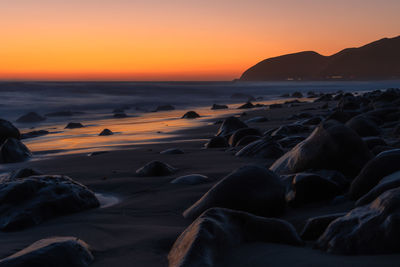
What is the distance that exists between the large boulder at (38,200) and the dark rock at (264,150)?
70.4 inches

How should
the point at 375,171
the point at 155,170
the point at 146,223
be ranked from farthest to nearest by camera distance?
the point at 155,170
the point at 146,223
the point at 375,171

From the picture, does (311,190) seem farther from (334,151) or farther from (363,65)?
(363,65)

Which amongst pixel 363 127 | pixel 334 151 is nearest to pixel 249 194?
pixel 334 151

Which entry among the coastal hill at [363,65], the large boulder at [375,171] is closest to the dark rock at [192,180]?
the large boulder at [375,171]

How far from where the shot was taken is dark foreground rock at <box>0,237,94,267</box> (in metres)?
1.47

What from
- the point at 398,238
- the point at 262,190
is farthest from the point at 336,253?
the point at 262,190

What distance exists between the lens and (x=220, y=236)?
1.55 metres

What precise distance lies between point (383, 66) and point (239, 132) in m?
135

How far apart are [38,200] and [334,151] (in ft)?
6.20

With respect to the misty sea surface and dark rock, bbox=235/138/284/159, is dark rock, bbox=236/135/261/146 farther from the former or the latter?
the misty sea surface

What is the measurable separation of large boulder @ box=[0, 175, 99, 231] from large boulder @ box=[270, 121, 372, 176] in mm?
1454

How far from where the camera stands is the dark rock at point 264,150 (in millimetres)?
3934

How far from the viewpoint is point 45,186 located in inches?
104

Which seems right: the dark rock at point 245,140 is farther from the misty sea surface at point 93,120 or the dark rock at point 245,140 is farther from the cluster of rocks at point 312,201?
the misty sea surface at point 93,120
